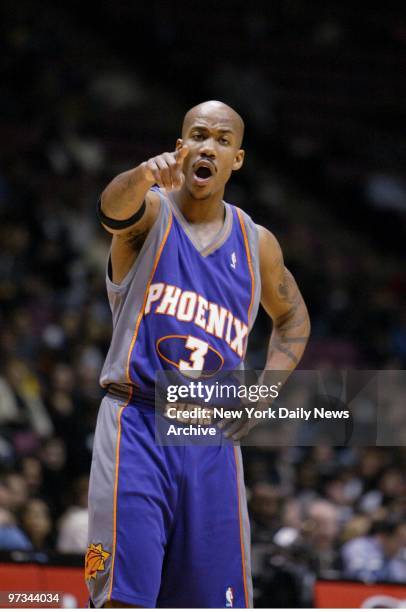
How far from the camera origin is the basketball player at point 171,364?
148 inches

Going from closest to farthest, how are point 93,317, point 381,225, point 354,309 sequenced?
point 93,317
point 354,309
point 381,225

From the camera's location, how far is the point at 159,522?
3.80 meters

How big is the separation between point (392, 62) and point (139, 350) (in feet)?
41.4

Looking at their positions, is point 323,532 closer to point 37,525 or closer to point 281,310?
point 37,525

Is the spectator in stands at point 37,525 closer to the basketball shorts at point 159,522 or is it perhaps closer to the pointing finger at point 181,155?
the basketball shorts at point 159,522

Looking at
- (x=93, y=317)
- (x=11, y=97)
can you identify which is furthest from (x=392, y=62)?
(x=93, y=317)

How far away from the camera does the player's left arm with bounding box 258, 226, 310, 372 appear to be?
452 cm

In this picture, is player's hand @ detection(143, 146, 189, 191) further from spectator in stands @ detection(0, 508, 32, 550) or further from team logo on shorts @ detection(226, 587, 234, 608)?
spectator in stands @ detection(0, 508, 32, 550)

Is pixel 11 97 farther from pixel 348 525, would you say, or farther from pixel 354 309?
pixel 348 525

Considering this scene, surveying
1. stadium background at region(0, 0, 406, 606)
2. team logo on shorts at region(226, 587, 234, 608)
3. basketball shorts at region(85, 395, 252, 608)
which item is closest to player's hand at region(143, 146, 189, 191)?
basketball shorts at region(85, 395, 252, 608)

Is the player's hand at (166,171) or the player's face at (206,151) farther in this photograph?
the player's face at (206,151)

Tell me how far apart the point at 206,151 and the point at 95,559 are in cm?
154

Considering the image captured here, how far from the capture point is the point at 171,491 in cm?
386

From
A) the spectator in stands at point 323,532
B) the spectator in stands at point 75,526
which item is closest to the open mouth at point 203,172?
the spectator in stands at point 75,526
